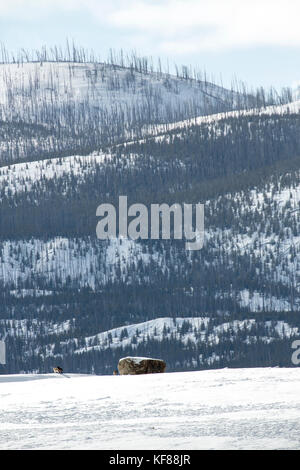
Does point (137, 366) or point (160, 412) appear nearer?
point (160, 412)

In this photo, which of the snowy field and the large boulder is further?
the large boulder

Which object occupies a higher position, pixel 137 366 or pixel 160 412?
pixel 137 366

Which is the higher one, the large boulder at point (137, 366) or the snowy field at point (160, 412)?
the large boulder at point (137, 366)

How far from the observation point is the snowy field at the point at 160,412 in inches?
1128

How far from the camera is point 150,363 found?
48375 mm

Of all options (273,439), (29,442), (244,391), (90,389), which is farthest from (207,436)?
(90,389)

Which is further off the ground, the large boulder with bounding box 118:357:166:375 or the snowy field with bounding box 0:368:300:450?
the large boulder with bounding box 118:357:166:375

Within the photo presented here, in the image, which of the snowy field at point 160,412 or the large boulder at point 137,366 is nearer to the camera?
the snowy field at point 160,412

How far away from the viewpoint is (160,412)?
32750 millimetres

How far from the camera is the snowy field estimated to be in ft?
94.0

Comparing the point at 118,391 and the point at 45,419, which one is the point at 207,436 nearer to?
the point at 45,419
